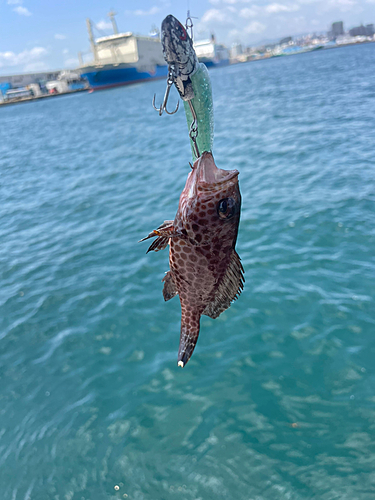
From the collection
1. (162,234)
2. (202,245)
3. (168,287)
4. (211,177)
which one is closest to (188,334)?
(168,287)

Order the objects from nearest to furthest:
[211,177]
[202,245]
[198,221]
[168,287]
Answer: [211,177] < [198,221] < [202,245] < [168,287]

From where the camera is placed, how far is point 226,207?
2861 millimetres

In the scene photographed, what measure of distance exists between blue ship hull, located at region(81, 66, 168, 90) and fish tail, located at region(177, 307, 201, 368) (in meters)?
121

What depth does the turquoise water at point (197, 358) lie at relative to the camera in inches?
278

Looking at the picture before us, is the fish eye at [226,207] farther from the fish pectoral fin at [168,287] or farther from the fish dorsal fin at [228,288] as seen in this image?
the fish pectoral fin at [168,287]

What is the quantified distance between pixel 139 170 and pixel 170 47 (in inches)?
906

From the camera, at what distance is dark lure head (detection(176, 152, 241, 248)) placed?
112 inches

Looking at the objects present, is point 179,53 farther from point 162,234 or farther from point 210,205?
point 162,234

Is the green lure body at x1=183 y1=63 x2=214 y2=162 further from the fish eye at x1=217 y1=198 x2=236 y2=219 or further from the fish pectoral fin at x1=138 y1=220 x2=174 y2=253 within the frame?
the fish pectoral fin at x1=138 y1=220 x2=174 y2=253

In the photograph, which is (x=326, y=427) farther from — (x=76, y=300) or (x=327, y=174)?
(x=327, y=174)

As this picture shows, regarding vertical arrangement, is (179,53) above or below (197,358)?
above

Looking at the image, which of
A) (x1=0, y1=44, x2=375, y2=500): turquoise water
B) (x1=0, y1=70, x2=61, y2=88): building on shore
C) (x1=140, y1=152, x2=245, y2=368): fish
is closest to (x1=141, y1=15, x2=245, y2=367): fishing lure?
(x1=140, y1=152, x2=245, y2=368): fish

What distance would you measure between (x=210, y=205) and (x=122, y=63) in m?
127

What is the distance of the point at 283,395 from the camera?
316 inches
